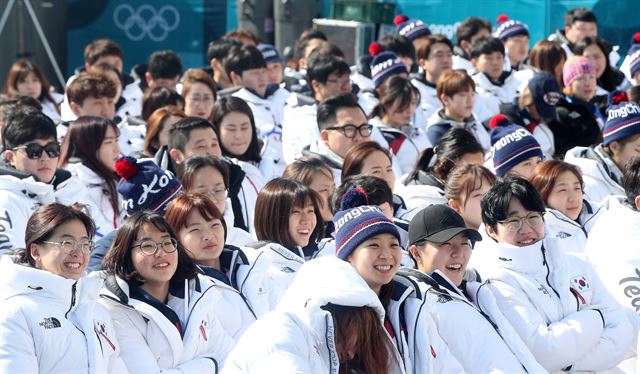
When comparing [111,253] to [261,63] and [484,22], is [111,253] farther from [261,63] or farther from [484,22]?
[484,22]

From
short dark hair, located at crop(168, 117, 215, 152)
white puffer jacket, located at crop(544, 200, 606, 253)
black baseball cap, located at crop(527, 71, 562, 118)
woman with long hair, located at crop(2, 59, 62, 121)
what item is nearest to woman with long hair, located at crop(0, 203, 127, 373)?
short dark hair, located at crop(168, 117, 215, 152)

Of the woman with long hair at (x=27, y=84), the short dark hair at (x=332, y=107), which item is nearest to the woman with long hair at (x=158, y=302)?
the short dark hair at (x=332, y=107)

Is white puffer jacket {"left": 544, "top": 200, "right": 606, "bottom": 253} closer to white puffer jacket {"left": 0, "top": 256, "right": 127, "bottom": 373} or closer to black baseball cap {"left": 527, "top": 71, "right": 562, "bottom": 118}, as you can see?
black baseball cap {"left": 527, "top": 71, "right": 562, "bottom": 118}

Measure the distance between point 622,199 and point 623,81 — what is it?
5916 millimetres

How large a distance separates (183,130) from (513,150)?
2.00 meters

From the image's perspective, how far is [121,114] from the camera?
35.4 feet

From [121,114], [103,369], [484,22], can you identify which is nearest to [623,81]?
[484,22]

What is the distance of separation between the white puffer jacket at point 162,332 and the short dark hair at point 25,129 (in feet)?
6.80

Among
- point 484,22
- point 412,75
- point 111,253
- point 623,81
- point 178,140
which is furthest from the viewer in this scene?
point 484,22

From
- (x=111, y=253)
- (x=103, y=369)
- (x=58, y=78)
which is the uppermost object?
(x=111, y=253)

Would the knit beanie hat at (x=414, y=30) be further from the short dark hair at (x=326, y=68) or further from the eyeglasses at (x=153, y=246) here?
the eyeglasses at (x=153, y=246)

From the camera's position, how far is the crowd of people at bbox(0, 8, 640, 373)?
15.7ft

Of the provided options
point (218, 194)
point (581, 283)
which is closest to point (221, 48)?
point (218, 194)

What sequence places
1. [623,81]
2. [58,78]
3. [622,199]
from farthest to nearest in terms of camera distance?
[58,78] → [623,81] → [622,199]
